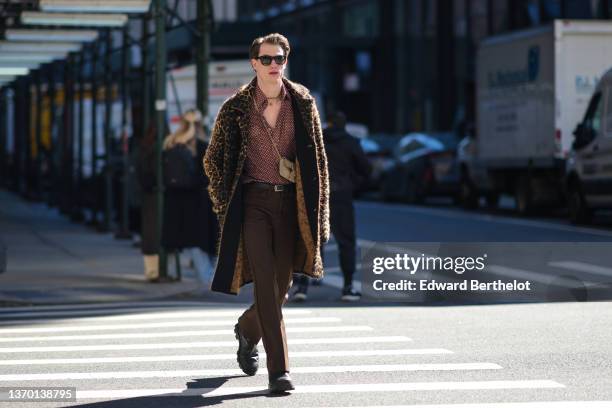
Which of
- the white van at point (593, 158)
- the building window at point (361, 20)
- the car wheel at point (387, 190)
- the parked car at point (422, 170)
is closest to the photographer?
the white van at point (593, 158)

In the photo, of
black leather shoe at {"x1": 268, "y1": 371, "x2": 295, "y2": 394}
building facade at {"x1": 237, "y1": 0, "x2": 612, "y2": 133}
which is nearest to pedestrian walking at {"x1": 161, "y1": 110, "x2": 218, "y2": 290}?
black leather shoe at {"x1": 268, "y1": 371, "x2": 295, "y2": 394}

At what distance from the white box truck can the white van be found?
1965mm

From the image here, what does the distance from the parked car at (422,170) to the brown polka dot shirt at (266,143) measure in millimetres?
28996

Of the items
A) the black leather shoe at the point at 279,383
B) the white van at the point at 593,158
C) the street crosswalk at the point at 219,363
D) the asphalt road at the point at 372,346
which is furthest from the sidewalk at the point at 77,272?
the white van at the point at 593,158

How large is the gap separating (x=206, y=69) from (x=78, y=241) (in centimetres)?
685

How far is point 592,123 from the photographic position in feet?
87.0

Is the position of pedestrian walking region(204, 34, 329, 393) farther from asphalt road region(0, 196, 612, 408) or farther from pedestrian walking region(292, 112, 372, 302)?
pedestrian walking region(292, 112, 372, 302)

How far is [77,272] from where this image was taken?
64.4ft

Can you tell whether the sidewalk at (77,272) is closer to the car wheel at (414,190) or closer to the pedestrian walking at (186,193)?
the pedestrian walking at (186,193)

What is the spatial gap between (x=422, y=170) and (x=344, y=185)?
23297 millimetres

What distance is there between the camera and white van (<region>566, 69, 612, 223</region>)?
25.8m

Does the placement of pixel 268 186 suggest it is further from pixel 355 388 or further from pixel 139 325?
pixel 139 325

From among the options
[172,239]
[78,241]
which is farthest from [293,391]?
[78,241]

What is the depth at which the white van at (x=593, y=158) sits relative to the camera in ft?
84.6
